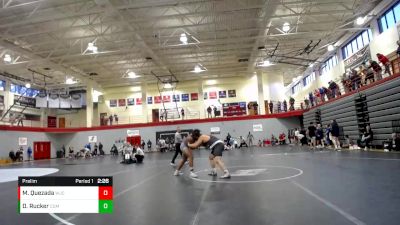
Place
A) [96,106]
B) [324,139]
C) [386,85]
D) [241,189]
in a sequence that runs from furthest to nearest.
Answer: [96,106], [324,139], [386,85], [241,189]

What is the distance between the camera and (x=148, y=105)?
35781mm

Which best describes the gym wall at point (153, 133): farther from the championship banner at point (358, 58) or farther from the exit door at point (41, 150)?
the championship banner at point (358, 58)

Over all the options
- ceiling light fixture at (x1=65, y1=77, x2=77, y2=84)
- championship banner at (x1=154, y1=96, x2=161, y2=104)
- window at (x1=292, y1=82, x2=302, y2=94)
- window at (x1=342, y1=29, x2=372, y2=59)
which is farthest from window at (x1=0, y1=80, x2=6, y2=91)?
window at (x1=292, y1=82, x2=302, y2=94)

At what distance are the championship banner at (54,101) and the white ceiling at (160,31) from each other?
7.82ft

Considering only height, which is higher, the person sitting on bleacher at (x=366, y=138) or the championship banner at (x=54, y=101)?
the championship banner at (x=54, y=101)

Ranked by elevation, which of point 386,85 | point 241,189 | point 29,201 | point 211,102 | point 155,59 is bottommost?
point 241,189

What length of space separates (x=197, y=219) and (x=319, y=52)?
29.4 metres

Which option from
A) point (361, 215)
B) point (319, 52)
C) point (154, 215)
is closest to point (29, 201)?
point (154, 215)

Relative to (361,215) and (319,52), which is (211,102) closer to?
(319,52)

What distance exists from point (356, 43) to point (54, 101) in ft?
105

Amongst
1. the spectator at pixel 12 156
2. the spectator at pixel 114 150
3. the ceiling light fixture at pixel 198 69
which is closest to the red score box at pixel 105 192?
the ceiling light fixture at pixel 198 69

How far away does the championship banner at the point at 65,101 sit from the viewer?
106 feet

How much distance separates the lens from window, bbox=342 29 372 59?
2235cm

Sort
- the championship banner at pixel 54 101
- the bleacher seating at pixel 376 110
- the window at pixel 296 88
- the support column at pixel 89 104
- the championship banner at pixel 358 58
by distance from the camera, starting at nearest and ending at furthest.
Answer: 1. the bleacher seating at pixel 376 110
2. the championship banner at pixel 358 58
3. the championship banner at pixel 54 101
4. the support column at pixel 89 104
5. the window at pixel 296 88
